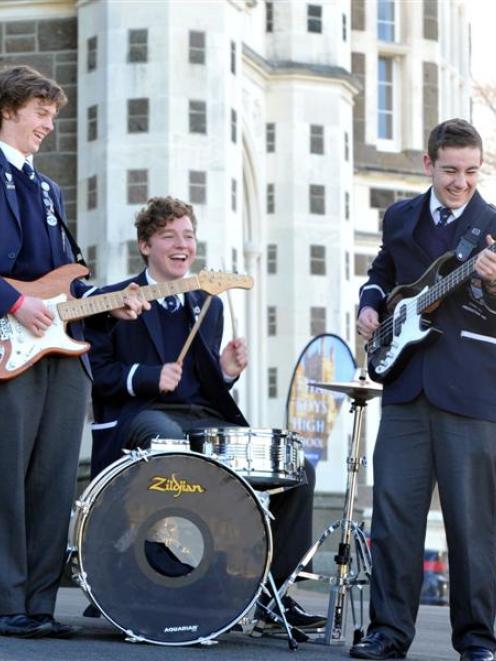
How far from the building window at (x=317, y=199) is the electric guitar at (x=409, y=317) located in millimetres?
24964

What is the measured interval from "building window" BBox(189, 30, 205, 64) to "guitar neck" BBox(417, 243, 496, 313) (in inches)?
691

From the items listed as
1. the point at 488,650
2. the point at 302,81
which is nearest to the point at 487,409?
→ the point at 488,650

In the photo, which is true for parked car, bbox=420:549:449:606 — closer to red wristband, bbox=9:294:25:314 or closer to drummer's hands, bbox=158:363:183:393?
drummer's hands, bbox=158:363:183:393

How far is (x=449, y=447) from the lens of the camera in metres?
7.75

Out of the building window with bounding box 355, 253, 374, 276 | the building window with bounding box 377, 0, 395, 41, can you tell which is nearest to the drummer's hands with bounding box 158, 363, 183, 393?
the building window with bounding box 355, 253, 374, 276

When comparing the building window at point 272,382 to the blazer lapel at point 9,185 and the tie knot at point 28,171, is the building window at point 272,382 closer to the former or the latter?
the tie knot at point 28,171

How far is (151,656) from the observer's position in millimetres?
7469

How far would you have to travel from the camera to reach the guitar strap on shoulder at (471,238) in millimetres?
7734

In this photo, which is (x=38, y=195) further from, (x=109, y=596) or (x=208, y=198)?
(x=208, y=198)

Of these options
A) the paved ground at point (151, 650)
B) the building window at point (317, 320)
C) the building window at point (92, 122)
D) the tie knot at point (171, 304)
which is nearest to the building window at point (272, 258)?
the building window at point (317, 320)

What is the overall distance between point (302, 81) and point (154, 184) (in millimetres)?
8819

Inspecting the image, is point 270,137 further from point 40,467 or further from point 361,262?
point 40,467

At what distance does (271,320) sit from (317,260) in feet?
3.90

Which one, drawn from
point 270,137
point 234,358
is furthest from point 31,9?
point 234,358
